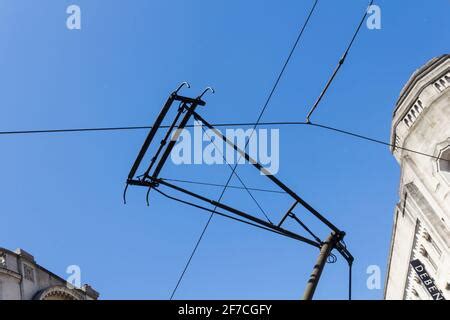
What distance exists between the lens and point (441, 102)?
2739 cm

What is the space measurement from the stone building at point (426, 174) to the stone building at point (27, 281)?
2128cm

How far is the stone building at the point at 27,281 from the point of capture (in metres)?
27.3

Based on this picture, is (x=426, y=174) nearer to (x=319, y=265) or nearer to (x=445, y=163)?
(x=445, y=163)

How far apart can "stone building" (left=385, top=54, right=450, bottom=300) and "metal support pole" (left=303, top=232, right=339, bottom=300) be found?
783 inches

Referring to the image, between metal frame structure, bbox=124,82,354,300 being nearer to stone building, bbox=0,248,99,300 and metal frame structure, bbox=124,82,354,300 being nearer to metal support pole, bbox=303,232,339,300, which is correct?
metal support pole, bbox=303,232,339,300

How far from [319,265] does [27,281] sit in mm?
23999

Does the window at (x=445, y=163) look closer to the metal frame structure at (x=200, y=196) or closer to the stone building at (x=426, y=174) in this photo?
the stone building at (x=426, y=174)

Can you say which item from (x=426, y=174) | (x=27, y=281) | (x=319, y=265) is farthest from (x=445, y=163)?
(x=27, y=281)

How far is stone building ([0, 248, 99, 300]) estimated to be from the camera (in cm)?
2727

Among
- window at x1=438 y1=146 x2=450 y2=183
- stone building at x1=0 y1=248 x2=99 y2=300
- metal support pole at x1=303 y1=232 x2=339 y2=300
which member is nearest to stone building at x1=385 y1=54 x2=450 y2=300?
window at x1=438 y1=146 x2=450 y2=183

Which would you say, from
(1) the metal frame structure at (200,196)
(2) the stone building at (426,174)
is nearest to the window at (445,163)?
(2) the stone building at (426,174)
